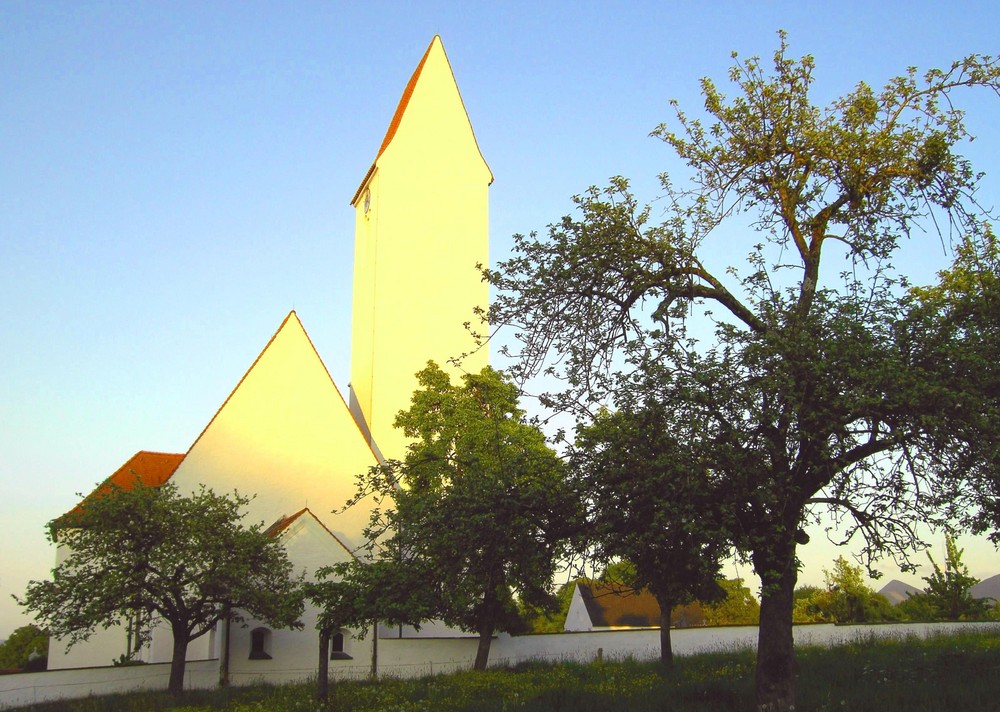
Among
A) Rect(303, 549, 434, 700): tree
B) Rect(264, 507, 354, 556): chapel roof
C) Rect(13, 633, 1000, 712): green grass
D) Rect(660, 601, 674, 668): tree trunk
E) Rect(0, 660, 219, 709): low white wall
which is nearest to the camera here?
Rect(303, 549, 434, 700): tree

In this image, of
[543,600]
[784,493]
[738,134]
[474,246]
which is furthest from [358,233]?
[784,493]

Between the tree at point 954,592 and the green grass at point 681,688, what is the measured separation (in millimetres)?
8920

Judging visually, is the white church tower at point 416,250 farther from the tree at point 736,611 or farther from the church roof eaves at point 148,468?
the tree at point 736,611

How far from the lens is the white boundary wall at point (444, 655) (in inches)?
811

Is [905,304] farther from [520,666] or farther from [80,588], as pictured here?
[80,588]

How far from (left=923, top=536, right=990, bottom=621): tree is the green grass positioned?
892 cm

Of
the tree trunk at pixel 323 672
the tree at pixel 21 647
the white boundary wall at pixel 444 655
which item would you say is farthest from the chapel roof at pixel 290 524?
the tree at pixel 21 647

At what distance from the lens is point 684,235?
1230 cm

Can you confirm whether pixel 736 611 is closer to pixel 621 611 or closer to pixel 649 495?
pixel 621 611

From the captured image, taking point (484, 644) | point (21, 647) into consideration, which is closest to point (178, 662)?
point (484, 644)

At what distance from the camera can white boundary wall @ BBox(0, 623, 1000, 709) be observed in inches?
811

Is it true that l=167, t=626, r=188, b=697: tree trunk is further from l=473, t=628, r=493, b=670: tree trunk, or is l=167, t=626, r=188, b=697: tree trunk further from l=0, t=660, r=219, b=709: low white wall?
l=473, t=628, r=493, b=670: tree trunk

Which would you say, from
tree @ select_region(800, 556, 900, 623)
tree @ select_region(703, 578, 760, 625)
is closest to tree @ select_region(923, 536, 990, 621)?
tree @ select_region(800, 556, 900, 623)

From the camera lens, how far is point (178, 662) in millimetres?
21000
